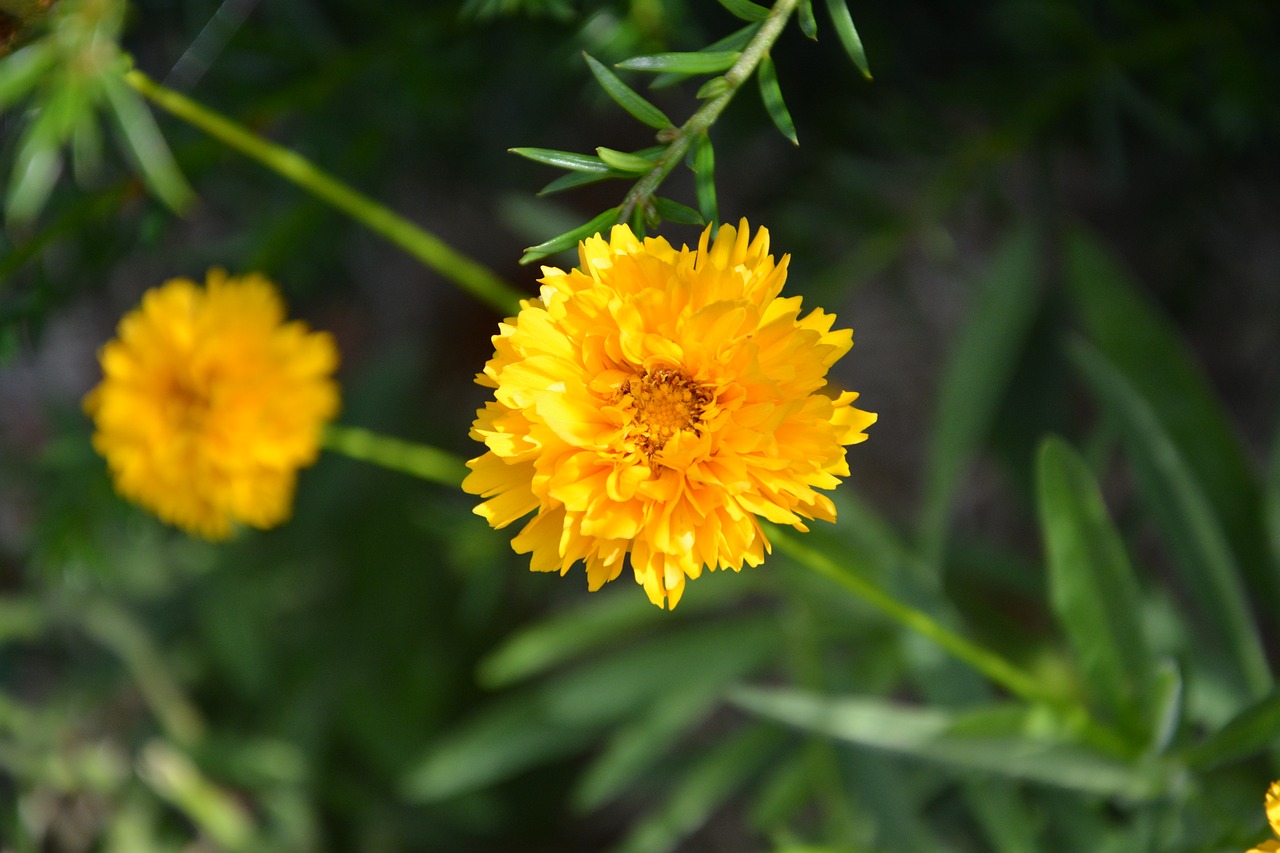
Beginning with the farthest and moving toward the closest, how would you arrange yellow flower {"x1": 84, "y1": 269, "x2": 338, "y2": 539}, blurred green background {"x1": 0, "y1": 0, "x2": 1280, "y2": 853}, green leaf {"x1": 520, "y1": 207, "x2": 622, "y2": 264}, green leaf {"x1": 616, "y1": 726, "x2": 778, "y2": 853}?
1. green leaf {"x1": 616, "y1": 726, "x2": 778, "y2": 853}
2. blurred green background {"x1": 0, "y1": 0, "x2": 1280, "y2": 853}
3. yellow flower {"x1": 84, "y1": 269, "x2": 338, "y2": 539}
4. green leaf {"x1": 520, "y1": 207, "x2": 622, "y2": 264}

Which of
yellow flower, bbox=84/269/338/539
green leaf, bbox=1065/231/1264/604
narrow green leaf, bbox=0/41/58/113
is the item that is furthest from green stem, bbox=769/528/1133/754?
narrow green leaf, bbox=0/41/58/113

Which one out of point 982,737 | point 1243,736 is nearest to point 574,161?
point 982,737

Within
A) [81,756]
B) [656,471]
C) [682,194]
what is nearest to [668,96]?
[682,194]

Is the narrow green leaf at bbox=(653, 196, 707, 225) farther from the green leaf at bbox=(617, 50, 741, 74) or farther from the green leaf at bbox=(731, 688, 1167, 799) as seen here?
the green leaf at bbox=(731, 688, 1167, 799)

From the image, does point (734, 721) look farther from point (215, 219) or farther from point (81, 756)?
point (215, 219)

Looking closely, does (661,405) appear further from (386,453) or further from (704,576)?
(704,576)
